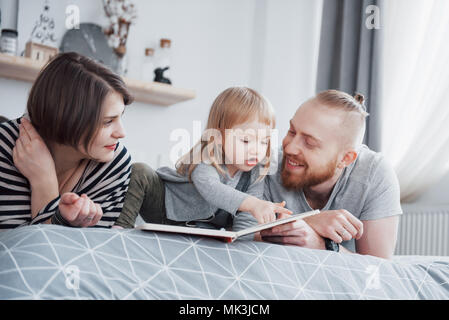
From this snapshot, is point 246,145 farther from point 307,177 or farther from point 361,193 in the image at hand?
point 361,193

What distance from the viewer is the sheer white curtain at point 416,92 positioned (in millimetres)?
2520

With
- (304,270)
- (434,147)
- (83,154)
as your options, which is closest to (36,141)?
(83,154)

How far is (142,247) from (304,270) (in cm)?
32

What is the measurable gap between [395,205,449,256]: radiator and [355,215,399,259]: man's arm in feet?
4.02

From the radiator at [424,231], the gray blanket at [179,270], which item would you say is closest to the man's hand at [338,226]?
the gray blanket at [179,270]

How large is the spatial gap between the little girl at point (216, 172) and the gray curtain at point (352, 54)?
1.41m

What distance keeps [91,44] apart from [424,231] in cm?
214

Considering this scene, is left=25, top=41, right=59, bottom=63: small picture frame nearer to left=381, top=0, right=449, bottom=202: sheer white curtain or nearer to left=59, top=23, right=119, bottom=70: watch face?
left=59, top=23, right=119, bottom=70: watch face

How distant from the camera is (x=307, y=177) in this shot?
1.51 metres

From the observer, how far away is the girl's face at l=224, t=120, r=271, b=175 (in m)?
1.53

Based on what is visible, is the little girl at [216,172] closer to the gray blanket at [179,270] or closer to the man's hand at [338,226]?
the man's hand at [338,226]

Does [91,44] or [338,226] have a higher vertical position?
[91,44]

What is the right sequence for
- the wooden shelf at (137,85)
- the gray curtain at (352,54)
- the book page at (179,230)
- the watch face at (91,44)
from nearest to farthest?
1. the book page at (179,230)
2. the wooden shelf at (137,85)
3. the watch face at (91,44)
4. the gray curtain at (352,54)

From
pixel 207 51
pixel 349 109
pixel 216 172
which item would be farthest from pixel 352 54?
pixel 216 172
